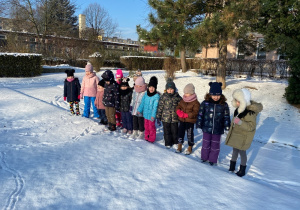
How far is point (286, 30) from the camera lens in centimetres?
847

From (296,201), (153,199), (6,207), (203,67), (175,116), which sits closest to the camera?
(6,207)

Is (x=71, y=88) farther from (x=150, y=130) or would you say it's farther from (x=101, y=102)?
(x=150, y=130)

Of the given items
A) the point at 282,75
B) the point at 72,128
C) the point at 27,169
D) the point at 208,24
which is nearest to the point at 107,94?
the point at 72,128

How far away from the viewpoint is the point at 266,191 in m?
2.96

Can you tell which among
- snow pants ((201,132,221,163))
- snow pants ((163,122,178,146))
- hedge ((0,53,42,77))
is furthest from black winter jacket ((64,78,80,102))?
hedge ((0,53,42,77))

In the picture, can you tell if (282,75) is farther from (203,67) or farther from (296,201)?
(296,201)

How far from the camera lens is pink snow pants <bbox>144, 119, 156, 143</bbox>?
4617mm

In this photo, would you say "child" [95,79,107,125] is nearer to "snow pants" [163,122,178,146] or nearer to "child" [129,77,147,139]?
"child" [129,77,147,139]

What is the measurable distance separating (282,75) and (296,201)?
10.8 meters

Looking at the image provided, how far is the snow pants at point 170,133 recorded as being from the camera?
14.2ft

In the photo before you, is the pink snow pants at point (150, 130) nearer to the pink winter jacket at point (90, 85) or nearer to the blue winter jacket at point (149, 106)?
the blue winter jacket at point (149, 106)

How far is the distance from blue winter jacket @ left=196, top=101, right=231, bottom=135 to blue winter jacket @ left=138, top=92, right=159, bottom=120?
3.63ft

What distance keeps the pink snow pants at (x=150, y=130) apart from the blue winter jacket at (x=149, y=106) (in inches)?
6.0

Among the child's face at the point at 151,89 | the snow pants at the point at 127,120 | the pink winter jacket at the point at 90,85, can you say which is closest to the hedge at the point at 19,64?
the pink winter jacket at the point at 90,85
